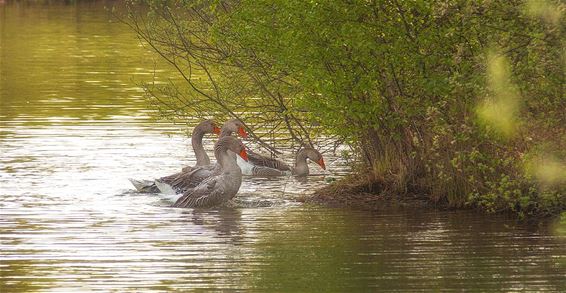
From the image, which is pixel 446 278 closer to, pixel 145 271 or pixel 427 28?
pixel 145 271

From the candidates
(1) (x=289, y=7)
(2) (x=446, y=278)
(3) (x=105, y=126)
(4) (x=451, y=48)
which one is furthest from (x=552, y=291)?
(3) (x=105, y=126)

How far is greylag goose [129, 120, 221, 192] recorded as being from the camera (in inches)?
792

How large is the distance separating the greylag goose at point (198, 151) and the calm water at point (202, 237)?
288 mm

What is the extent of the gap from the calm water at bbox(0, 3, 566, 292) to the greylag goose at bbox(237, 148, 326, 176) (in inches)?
12.6

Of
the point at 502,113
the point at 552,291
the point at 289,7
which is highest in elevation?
the point at 289,7

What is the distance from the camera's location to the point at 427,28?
18.2m

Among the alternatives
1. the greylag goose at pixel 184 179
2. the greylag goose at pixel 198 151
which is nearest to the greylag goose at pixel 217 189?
the greylag goose at pixel 184 179

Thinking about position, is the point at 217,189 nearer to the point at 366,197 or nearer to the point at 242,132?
the point at 366,197

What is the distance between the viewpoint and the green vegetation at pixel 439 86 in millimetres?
16578

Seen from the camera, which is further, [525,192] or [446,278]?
[525,192]

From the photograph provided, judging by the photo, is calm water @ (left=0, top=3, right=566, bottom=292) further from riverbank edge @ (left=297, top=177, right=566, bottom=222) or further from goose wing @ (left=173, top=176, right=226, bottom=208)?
riverbank edge @ (left=297, top=177, right=566, bottom=222)

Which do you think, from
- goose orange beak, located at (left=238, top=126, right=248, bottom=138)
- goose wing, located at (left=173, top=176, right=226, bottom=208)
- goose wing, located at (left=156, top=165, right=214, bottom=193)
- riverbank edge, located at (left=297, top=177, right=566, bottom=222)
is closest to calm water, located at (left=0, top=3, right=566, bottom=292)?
goose wing, located at (left=173, top=176, right=226, bottom=208)

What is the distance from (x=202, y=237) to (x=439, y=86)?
3.54 metres

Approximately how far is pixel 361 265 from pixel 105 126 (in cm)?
1418
